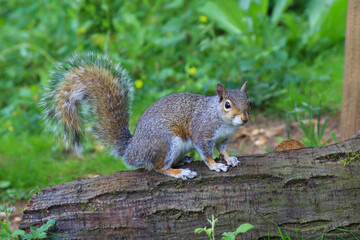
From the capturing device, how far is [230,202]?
190 cm

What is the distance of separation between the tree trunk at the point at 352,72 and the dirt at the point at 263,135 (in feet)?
2.09

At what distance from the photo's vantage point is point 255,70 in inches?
154

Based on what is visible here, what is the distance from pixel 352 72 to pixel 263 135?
111 centimetres

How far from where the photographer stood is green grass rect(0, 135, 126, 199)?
3.24 metres

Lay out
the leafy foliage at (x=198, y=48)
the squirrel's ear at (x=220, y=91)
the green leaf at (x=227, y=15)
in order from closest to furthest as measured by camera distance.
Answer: the squirrel's ear at (x=220, y=91)
the leafy foliage at (x=198, y=48)
the green leaf at (x=227, y=15)

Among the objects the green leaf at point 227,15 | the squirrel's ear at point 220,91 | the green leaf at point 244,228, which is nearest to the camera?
the green leaf at point 244,228

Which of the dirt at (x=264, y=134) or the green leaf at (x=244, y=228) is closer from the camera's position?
the green leaf at (x=244, y=228)

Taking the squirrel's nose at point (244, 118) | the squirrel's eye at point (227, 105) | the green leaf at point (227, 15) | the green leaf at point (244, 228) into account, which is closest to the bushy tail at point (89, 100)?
the squirrel's eye at point (227, 105)

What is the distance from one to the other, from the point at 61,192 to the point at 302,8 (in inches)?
172

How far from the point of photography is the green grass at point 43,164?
3236 millimetres

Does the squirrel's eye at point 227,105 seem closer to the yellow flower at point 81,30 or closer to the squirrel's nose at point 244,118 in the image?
the squirrel's nose at point 244,118

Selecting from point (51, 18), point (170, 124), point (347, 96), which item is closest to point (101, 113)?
point (170, 124)

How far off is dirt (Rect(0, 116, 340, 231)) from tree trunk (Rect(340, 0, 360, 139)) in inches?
25.1

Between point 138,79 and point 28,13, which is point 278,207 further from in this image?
point 28,13
